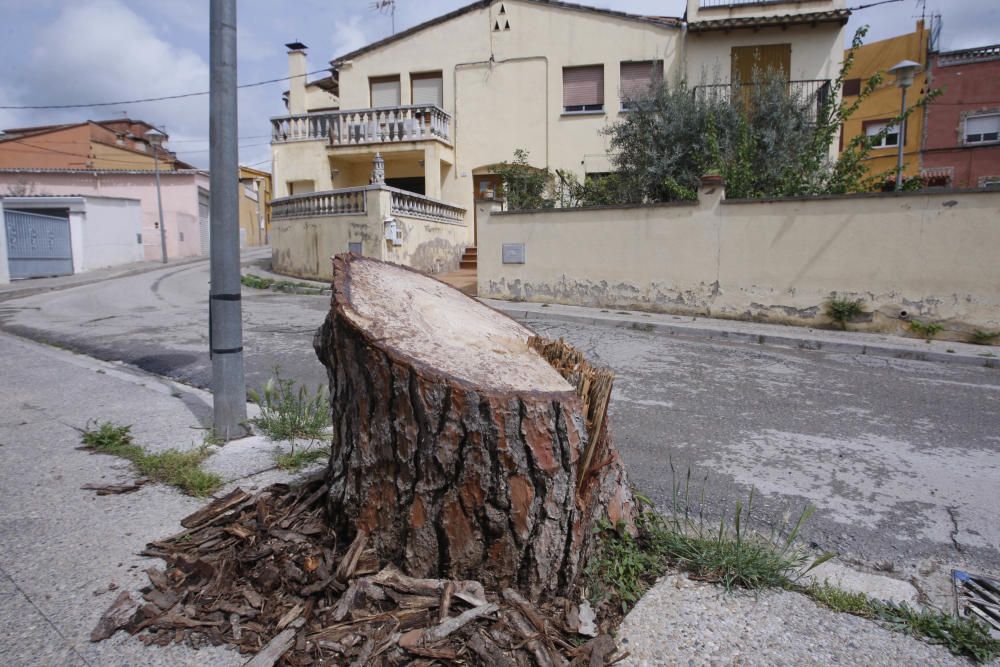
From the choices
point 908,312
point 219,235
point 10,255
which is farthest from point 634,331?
point 10,255

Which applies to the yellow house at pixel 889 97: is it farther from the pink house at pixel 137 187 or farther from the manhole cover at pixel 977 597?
the pink house at pixel 137 187

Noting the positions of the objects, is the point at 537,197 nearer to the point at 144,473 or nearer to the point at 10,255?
the point at 144,473

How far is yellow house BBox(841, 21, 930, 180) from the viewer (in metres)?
23.9

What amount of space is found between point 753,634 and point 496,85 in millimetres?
19021

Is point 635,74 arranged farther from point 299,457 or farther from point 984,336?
point 299,457

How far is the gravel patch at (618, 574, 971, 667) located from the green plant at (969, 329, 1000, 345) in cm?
856

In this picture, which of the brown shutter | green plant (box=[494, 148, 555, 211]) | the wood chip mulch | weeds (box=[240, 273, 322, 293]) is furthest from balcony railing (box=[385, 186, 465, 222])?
the wood chip mulch

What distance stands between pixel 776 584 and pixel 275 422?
299cm

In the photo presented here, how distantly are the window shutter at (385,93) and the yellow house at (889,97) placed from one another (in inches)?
662

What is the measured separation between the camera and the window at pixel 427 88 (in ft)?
64.8

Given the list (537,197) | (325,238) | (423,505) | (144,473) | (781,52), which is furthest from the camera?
(781,52)

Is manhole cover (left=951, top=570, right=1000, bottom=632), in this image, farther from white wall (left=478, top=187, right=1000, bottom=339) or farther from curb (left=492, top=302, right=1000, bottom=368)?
white wall (left=478, top=187, right=1000, bottom=339)

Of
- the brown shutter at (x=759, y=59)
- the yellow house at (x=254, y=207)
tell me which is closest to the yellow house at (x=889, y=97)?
the brown shutter at (x=759, y=59)

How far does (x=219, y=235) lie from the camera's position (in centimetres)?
378
